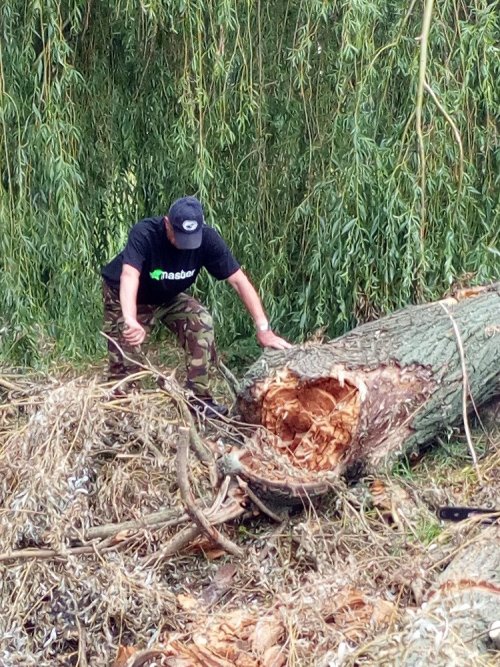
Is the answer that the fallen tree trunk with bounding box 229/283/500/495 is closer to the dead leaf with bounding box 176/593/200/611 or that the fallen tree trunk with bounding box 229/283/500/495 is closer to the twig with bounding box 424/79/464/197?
the dead leaf with bounding box 176/593/200/611

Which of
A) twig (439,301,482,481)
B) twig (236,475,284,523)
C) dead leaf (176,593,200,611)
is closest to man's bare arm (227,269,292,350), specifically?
twig (439,301,482,481)

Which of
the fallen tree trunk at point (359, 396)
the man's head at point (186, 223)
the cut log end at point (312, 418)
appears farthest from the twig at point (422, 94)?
the cut log end at point (312, 418)

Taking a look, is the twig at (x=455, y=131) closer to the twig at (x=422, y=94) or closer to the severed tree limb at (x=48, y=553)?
the twig at (x=422, y=94)

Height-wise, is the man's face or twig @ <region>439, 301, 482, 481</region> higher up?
the man's face

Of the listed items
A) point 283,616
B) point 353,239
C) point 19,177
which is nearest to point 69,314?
point 19,177

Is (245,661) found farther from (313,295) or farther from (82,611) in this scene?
(313,295)

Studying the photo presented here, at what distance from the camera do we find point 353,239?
5141mm

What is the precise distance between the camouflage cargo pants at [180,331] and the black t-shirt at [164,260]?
0.08 meters

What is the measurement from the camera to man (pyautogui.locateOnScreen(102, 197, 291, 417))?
455 centimetres

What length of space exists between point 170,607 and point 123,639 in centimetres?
19

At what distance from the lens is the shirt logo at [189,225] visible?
14.7 feet

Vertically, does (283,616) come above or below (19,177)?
below

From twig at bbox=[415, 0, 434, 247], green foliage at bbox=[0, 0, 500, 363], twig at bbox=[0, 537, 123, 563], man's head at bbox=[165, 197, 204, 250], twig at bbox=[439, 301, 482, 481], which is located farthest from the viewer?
green foliage at bbox=[0, 0, 500, 363]

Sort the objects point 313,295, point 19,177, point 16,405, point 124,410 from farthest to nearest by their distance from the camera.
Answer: point 313,295 < point 19,177 < point 16,405 < point 124,410
